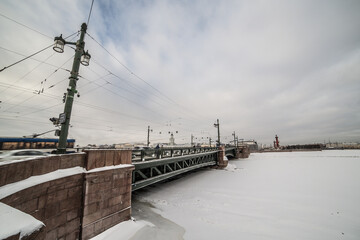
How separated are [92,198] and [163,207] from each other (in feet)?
15.6

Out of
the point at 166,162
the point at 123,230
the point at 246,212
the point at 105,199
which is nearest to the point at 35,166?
the point at 105,199

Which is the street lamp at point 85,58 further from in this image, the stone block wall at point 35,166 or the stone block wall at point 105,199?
the stone block wall at point 105,199

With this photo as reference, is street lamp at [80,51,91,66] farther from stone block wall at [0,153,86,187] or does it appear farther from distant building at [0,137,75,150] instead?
distant building at [0,137,75,150]

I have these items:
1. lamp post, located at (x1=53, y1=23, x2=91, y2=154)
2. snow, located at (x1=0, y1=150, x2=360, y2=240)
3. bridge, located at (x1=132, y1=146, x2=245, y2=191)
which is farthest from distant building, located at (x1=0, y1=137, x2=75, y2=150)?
lamp post, located at (x1=53, y1=23, x2=91, y2=154)

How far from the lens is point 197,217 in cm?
731

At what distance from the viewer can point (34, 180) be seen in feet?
12.0

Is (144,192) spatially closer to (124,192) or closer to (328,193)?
(124,192)

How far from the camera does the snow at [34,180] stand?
3080 millimetres

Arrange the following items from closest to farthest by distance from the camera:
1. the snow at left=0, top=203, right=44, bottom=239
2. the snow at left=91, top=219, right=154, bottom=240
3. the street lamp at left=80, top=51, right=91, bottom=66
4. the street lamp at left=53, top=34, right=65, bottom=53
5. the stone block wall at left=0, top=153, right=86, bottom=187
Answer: the snow at left=0, top=203, right=44, bottom=239 → the stone block wall at left=0, top=153, right=86, bottom=187 → the snow at left=91, top=219, right=154, bottom=240 → the street lamp at left=53, top=34, right=65, bottom=53 → the street lamp at left=80, top=51, right=91, bottom=66

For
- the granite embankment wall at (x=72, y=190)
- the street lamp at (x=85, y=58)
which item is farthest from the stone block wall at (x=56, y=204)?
the street lamp at (x=85, y=58)

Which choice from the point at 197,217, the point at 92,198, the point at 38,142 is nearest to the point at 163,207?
the point at 197,217

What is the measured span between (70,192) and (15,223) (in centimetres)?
268

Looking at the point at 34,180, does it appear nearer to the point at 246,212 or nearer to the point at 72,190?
the point at 72,190

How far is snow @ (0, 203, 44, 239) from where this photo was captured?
2.00 metres
